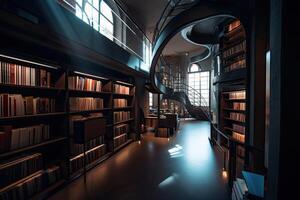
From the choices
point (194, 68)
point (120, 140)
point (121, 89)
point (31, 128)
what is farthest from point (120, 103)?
point (194, 68)

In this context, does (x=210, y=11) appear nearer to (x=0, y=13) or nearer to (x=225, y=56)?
(x=225, y=56)

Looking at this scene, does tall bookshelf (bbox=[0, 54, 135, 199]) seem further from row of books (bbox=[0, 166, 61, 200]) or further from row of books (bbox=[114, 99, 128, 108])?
row of books (bbox=[114, 99, 128, 108])

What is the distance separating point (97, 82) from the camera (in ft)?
14.6

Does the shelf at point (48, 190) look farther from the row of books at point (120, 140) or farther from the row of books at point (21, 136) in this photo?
the row of books at point (120, 140)

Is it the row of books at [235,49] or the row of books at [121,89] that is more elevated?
the row of books at [235,49]

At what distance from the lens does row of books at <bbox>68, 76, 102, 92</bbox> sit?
3573 millimetres

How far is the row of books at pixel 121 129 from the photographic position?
541 centimetres

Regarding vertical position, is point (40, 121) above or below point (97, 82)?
below

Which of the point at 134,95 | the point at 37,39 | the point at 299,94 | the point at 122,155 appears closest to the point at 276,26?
the point at 299,94

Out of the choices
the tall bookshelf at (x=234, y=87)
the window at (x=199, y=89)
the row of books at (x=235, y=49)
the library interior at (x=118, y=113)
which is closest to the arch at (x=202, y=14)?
the library interior at (x=118, y=113)

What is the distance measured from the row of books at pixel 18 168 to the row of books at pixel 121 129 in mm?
2622

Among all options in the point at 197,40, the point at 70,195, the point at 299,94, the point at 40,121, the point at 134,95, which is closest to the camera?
the point at 299,94

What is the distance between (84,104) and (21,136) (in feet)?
5.03

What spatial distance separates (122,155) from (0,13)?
3.95m
